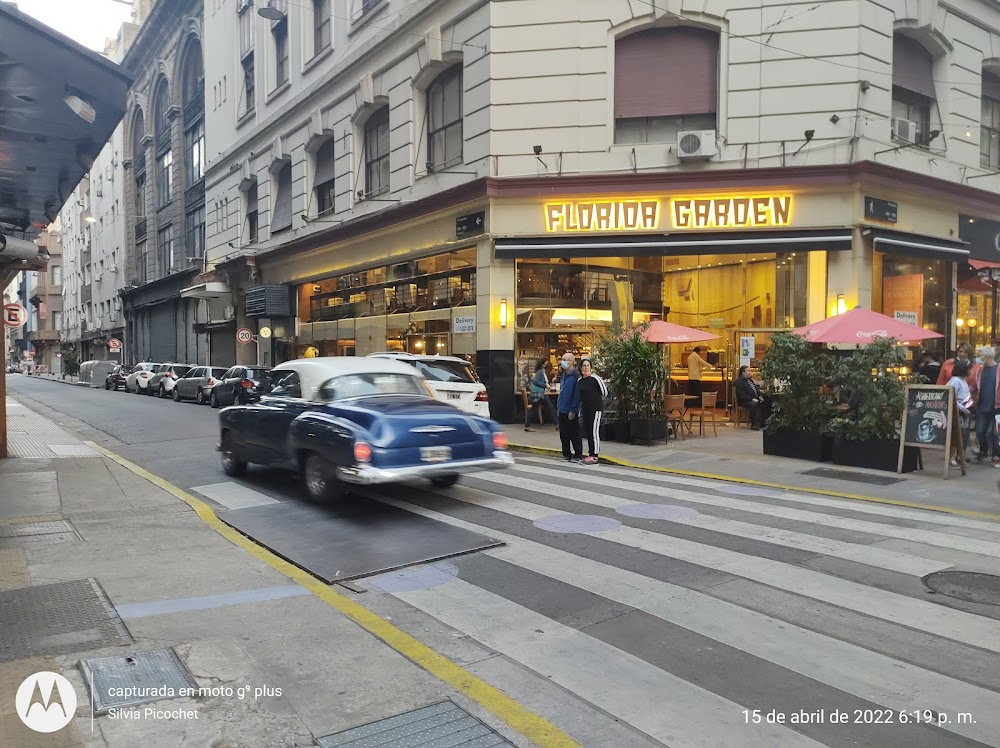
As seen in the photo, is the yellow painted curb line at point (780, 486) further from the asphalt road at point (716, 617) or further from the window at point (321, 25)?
the window at point (321, 25)

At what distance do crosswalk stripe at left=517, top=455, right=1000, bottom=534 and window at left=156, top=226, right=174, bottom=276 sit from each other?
41.8 meters

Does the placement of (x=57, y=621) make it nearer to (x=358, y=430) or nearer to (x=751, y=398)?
(x=358, y=430)

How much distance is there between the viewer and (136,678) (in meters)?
3.94

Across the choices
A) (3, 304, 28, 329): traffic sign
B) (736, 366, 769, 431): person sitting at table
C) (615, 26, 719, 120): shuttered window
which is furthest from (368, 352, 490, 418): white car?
(3, 304, 28, 329): traffic sign

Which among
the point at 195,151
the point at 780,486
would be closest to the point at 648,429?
the point at 780,486

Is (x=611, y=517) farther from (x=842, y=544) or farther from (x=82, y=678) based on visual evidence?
(x=82, y=678)

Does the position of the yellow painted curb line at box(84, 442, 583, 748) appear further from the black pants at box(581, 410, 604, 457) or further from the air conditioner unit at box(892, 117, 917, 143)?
the air conditioner unit at box(892, 117, 917, 143)

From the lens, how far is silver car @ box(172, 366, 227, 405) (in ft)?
87.9

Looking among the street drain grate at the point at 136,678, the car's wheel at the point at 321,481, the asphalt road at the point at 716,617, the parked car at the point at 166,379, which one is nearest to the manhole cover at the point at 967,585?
the asphalt road at the point at 716,617

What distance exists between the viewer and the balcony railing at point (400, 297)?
19.8 metres

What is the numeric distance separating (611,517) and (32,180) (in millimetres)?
8284

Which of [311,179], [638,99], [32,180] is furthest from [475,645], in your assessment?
[311,179]

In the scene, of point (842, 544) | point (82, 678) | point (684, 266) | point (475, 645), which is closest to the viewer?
point (82, 678)

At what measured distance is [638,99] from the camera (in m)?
17.3
